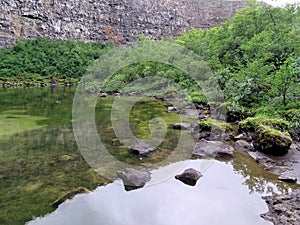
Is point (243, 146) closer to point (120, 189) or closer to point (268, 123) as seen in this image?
point (268, 123)

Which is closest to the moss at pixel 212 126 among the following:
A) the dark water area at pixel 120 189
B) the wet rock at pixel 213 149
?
the wet rock at pixel 213 149

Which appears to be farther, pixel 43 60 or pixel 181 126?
pixel 43 60

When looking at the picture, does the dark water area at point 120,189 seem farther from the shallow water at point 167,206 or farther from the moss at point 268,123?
the moss at point 268,123

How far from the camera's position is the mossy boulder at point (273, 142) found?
9.83 m

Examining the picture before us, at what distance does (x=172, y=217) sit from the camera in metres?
6.14

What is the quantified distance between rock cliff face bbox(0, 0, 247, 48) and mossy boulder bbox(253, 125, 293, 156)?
211 ft

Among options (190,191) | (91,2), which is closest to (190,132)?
(190,191)

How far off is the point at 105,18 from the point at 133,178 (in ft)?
264

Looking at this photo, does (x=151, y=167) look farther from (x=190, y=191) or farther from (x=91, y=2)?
(x=91, y=2)

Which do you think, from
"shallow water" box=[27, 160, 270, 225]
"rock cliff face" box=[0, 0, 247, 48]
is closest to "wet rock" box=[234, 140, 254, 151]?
"shallow water" box=[27, 160, 270, 225]

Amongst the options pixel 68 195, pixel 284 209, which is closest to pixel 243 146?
pixel 284 209

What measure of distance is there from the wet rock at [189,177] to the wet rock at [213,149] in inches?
81.9

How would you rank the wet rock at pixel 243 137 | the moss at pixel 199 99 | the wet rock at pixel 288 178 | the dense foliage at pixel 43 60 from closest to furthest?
the wet rock at pixel 288 178
the wet rock at pixel 243 137
the moss at pixel 199 99
the dense foliage at pixel 43 60

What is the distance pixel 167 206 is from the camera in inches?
261
